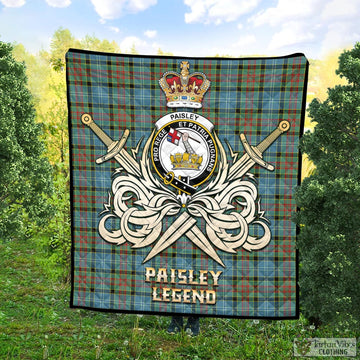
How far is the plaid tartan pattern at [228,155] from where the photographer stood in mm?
6551

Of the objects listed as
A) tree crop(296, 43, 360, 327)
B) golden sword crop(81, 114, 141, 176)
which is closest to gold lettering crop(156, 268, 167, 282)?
golden sword crop(81, 114, 141, 176)

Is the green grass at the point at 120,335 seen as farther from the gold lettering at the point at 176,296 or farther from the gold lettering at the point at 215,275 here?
the gold lettering at the point at 215,275

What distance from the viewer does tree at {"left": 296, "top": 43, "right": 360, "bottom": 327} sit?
227 inches

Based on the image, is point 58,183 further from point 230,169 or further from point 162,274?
point 230,169

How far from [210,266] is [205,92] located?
247 centimetres

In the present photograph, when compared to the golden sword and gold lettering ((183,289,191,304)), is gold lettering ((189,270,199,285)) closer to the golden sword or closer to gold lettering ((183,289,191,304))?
gold lettering ((183,289,191,304))

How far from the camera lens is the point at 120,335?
290 inches

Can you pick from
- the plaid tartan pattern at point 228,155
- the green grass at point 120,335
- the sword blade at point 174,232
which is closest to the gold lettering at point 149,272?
→ the plaid tartan pattern at point 228,155

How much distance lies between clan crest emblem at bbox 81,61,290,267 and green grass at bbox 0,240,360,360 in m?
1.41

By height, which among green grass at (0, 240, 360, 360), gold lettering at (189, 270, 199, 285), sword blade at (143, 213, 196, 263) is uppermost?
sword blade at (143, 213, 196, 263)

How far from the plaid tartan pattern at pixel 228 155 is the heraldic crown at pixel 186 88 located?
9 cm

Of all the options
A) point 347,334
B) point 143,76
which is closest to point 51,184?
point 143,76

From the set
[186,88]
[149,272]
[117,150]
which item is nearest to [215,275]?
[149,272]

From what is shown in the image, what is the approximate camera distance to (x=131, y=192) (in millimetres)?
6715
